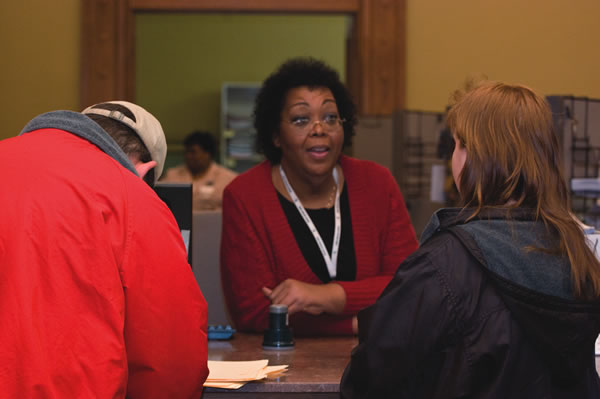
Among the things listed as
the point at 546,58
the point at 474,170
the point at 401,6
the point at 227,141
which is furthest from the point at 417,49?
the point at 474,170

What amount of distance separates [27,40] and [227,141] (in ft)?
10.2

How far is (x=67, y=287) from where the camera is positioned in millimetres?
1081

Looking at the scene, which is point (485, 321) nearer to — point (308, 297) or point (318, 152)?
point (308, 297)

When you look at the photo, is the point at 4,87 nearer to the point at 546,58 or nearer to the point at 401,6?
the point at 401,6

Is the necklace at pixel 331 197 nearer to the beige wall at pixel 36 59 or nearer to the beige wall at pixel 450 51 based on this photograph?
the beige wall at pixel 450 51

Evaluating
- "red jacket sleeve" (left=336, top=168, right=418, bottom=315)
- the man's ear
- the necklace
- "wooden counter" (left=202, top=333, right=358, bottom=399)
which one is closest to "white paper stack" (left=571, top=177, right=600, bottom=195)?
"red jacket sleeve" (left=336, top=168, right=418, bottom=315)

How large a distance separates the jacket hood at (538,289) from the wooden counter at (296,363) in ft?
1.54

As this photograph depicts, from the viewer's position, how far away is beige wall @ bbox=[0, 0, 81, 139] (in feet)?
16.1

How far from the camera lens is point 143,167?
141 centimetres

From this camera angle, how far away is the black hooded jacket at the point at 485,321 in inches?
48.8

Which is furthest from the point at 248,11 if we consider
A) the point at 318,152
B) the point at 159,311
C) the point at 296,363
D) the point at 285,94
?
the point at 159,311

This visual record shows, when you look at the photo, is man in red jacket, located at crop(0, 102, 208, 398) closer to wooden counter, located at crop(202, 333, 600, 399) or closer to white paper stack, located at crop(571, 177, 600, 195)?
wooden counter, located at crop(202, 333, 600, 399)

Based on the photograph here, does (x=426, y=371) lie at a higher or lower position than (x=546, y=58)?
lower

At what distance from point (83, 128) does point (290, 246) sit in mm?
1106
